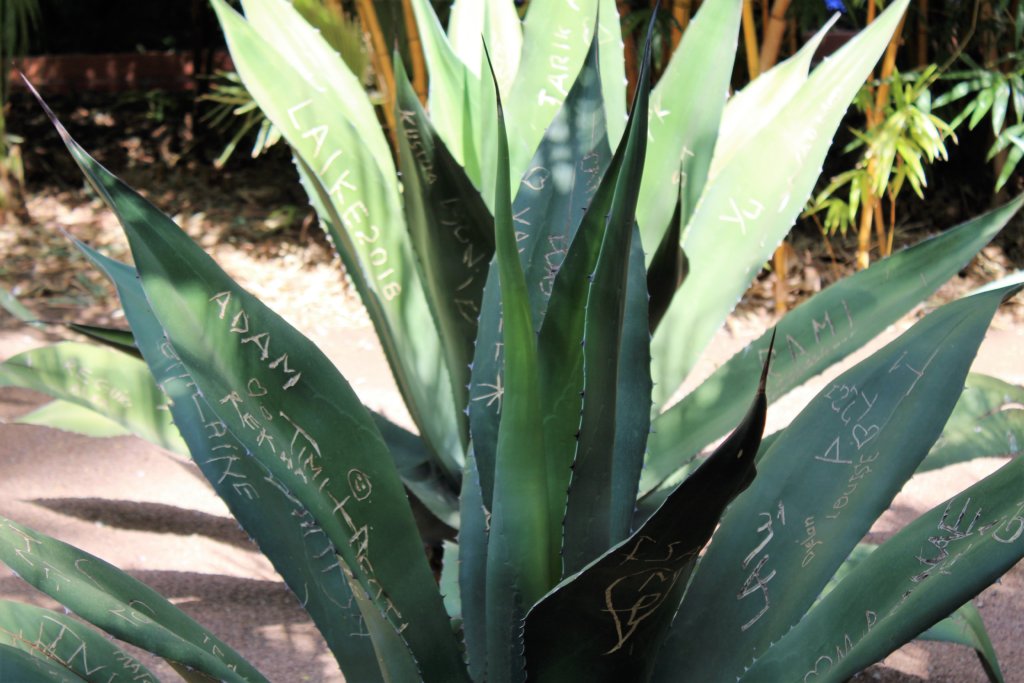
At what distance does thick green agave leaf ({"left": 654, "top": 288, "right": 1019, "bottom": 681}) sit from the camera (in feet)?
2.98

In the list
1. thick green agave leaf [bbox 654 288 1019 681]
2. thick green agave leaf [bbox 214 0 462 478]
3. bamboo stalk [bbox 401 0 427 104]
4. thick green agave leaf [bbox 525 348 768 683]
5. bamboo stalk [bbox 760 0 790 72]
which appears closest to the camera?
thick green agave leaf [bbox 525 348 768 683]

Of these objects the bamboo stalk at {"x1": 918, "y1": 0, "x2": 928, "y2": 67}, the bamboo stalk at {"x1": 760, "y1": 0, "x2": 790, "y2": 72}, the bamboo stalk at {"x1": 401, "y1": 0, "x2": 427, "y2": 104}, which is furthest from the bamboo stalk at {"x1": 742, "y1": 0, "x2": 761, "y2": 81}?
the bamboo stalk at {"x1": 401, "y1": 0, "x2": 427, "y2": 104}

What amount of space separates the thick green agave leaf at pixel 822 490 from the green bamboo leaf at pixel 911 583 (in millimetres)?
49

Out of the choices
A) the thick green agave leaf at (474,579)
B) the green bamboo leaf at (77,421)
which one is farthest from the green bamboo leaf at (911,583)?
the green bamboo leaf at (77,421)

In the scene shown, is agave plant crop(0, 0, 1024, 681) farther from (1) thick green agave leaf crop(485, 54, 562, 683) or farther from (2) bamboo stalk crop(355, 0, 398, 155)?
(2) bamboo stalk crop(355, 0, 398, 155)

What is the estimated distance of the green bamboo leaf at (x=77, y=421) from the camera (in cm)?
145

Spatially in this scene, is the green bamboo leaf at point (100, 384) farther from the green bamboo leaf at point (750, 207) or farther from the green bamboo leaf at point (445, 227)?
the green bamboo leaf at point (750, 207)

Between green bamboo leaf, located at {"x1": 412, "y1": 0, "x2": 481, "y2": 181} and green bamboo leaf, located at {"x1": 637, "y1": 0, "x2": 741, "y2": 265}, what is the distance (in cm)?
23

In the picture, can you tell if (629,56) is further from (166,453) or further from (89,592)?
(89,592)

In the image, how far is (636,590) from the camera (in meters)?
0.74

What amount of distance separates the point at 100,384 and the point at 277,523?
1.87 ft

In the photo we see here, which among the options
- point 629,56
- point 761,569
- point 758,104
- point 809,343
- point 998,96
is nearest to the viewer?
point 761,569

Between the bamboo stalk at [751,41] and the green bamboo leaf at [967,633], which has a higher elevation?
the bamboo stalk at [751,41]

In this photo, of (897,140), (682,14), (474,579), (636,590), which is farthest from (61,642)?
(897,140)
